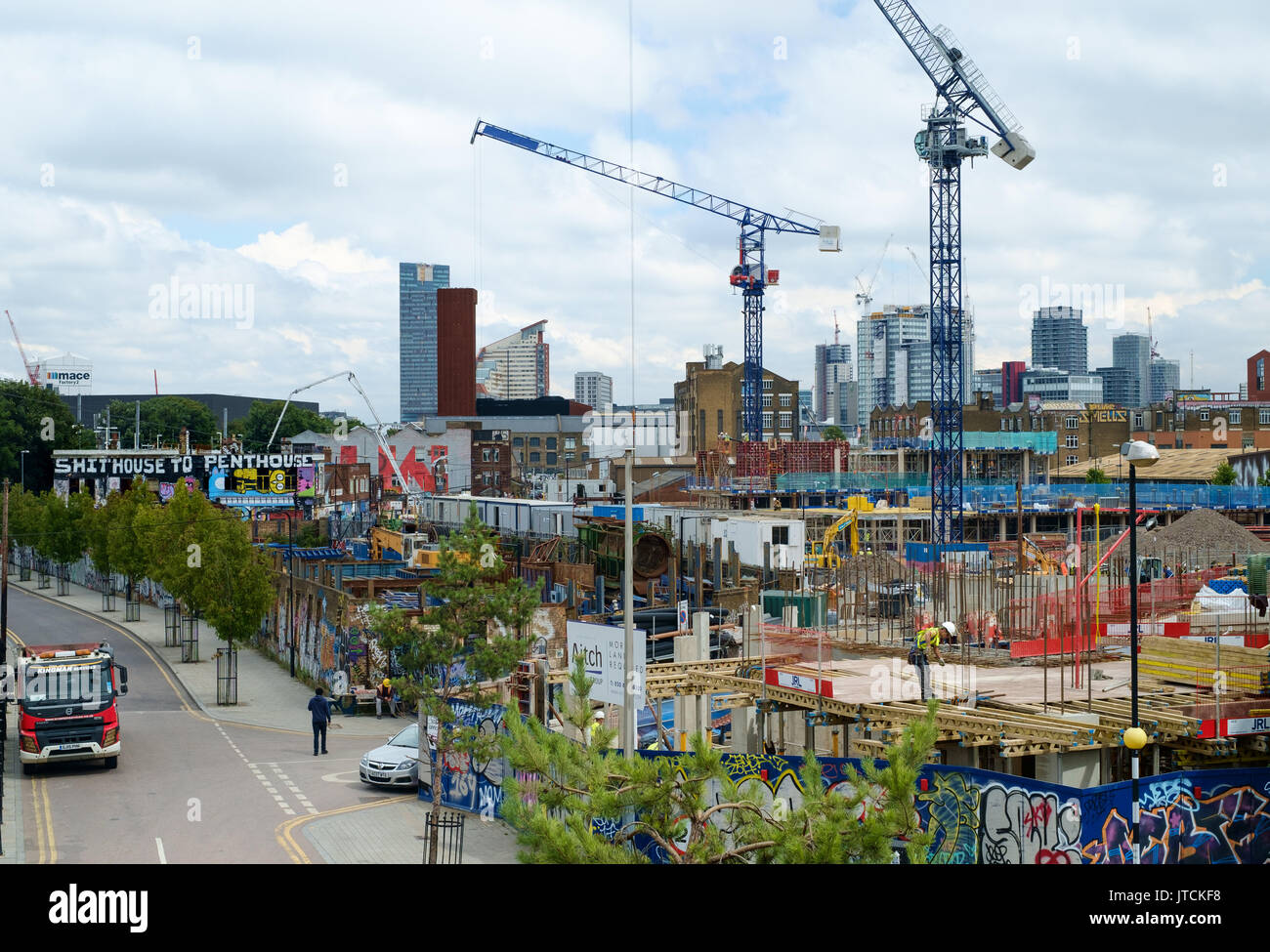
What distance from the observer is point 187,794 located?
969 inches

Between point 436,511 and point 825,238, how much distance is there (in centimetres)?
7079

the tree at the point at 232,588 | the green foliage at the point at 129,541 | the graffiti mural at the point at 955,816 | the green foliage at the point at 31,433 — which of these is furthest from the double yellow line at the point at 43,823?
the green foliage at the point at 31,433

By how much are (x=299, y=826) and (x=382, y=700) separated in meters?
12.3

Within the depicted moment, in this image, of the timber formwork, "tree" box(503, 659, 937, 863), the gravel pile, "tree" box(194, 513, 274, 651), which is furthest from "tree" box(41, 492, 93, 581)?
"tree" box(503, 659, 937, 863)

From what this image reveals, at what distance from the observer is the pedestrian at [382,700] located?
33.9 m

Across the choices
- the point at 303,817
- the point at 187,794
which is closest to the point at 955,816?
the point at 303,817

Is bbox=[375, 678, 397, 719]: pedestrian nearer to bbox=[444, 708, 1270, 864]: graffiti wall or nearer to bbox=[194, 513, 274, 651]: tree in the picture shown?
bbox=[194, 513, 274, 651]: tree

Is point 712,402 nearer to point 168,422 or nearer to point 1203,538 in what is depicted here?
point 168,422

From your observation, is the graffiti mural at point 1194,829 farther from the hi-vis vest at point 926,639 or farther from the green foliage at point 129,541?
the green foliage at point 129,541

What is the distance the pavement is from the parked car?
44 centimetres

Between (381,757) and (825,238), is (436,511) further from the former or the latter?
(825,238)

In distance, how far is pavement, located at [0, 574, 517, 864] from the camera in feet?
66.6
